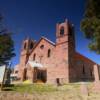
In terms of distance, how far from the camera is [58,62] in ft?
111

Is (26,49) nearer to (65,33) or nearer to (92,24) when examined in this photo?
(65,33)

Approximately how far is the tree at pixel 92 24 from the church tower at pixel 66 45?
1574cm

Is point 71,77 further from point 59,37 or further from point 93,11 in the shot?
point 93,11

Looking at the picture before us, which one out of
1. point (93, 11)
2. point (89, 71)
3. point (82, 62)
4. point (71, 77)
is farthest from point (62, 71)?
point (93, 11)

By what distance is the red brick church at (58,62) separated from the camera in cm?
3253

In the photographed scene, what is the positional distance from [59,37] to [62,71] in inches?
319

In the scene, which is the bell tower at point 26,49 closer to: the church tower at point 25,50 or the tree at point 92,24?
the church tower at point 25,50

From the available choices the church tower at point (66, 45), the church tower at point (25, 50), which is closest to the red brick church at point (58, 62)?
the church tower at point (66, 45)

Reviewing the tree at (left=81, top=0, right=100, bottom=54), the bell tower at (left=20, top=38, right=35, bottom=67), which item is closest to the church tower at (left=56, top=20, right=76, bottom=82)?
the bell tower at (left=20, top=38, right=35, bottom=67)

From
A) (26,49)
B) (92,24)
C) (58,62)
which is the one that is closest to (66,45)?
(58,62)

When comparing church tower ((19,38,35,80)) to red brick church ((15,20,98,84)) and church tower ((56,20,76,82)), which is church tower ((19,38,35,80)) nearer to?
red brick church ((15,20,98,84))

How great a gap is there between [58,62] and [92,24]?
63.7 ft

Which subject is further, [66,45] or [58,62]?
[58,62]

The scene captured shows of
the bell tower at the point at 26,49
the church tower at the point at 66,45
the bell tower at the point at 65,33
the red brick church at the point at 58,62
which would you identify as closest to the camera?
the church tower at the point at 66,45
